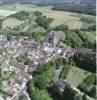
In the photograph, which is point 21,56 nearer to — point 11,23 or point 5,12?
point 11,23

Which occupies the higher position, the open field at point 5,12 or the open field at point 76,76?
the open field at point 76,76

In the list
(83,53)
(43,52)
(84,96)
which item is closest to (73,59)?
(83,53)

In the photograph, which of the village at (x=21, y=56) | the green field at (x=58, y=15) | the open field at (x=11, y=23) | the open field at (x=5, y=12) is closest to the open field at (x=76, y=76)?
the village at (x=21, y=56)

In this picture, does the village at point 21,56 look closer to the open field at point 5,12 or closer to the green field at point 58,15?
the green field at point 58,15

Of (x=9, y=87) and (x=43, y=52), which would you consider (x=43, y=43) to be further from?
(x=9, y=87)

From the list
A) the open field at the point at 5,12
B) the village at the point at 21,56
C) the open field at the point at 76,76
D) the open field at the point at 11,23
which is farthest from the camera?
the open field at the point at 5,12

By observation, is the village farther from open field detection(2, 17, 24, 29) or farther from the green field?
the green field

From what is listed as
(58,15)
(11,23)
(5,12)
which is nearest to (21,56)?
(11,23)
